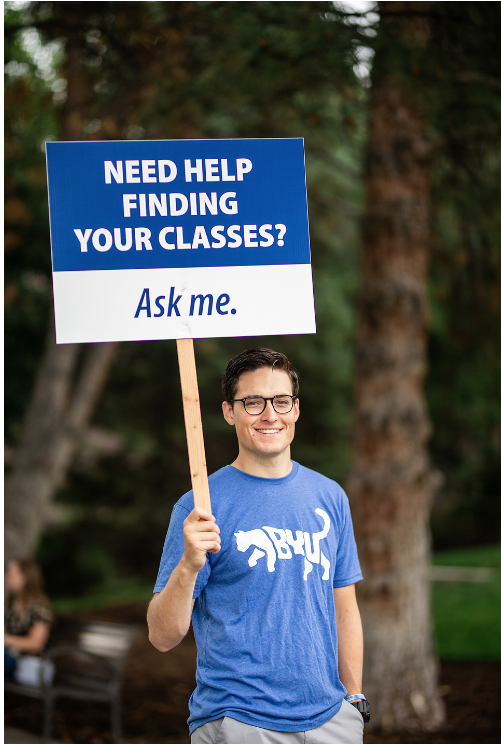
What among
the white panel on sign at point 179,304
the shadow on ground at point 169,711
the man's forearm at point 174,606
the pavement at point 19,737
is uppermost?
the white panel on sign at point 179,304

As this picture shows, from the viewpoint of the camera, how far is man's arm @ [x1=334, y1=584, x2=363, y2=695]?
2.78 m

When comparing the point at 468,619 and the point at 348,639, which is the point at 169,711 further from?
the point at 468,619

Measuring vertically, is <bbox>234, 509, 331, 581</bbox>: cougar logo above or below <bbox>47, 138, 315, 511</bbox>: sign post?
below

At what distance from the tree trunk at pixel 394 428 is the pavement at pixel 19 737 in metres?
2.47

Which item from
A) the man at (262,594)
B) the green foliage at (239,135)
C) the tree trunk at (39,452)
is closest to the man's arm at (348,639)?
the man at (262,594)

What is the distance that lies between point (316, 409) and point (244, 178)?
14632 mm

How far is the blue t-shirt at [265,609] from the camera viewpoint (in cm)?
251

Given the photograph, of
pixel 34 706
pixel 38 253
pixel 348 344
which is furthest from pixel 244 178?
pixel 348 344

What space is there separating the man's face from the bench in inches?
158

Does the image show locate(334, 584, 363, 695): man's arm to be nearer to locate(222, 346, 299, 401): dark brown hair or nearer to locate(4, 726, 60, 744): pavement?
locate(222, 346, 299, 401): dark brown hair

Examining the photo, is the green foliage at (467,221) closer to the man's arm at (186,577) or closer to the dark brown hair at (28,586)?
the man's arm at (186,577)

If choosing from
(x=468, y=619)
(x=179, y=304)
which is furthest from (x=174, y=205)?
(x=468, y=619)

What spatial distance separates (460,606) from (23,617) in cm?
831

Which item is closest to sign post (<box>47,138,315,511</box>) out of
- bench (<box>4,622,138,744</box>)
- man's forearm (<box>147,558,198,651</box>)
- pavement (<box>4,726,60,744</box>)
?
man's forearm (<box>147,558,198,651</box>)
